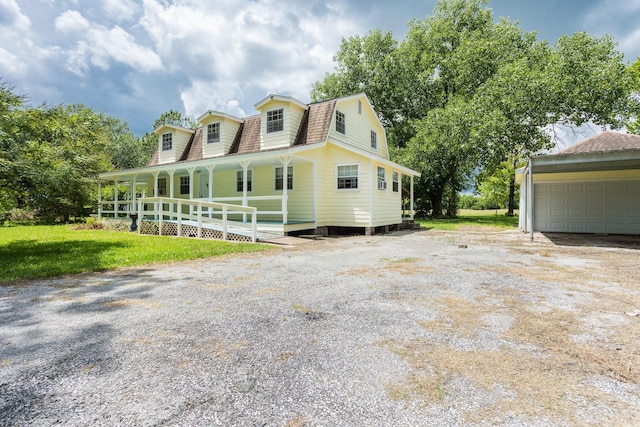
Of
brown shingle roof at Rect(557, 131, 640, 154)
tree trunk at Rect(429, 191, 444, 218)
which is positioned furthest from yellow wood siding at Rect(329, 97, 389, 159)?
tree trunk at Rect(429, 191, 444, 218)

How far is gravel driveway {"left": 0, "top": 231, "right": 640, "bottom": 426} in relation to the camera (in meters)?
1.86

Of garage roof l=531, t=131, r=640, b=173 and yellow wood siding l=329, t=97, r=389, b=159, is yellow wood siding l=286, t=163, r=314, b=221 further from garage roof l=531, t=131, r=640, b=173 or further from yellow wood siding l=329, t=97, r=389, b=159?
garage roof l=531, t=131, r=640, b=173

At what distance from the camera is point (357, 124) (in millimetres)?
16500

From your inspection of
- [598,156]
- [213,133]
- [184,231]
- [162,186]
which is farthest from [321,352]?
[162,186]

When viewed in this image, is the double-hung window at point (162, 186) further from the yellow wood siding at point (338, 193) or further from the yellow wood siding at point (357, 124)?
the yellow wood siding at point (357, 124)

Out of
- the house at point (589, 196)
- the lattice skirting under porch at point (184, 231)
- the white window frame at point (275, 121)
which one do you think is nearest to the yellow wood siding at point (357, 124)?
the white window frame at point (275, 121)

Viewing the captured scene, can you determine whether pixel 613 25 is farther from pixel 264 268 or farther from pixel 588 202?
pixel 264 268

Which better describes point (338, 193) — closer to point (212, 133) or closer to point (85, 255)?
point (212, 133)

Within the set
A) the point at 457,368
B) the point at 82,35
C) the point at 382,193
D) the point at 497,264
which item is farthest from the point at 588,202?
the point at 82,35

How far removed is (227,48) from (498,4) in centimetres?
2502

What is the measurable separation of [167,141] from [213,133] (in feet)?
13.1

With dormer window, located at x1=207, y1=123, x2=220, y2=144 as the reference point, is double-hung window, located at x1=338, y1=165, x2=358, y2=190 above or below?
below

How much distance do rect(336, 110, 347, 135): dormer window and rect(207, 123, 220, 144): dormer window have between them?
6.47 m

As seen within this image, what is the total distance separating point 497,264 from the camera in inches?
A: 265
